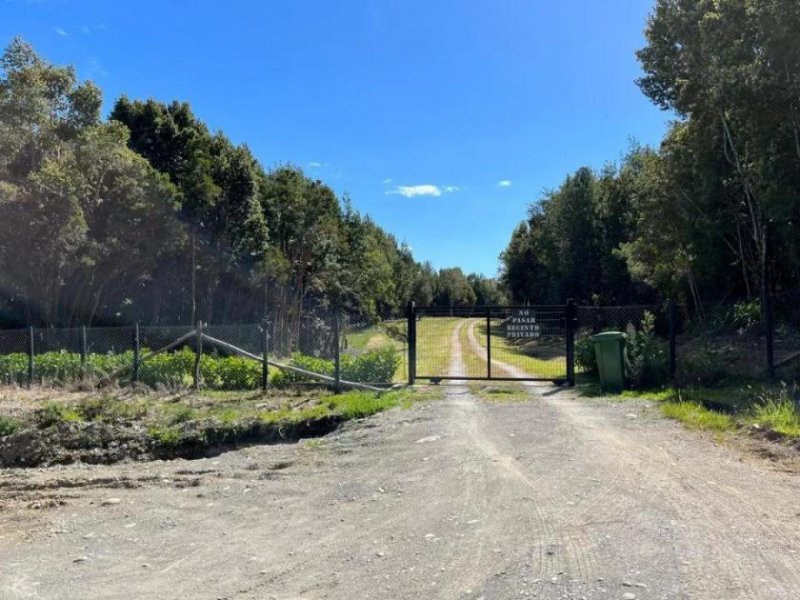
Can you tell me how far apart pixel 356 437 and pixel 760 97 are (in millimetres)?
13864

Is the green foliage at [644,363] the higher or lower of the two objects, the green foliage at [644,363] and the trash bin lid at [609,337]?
the lower

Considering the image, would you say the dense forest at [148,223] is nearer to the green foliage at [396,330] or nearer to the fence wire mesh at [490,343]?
the green foliage at [396,330]

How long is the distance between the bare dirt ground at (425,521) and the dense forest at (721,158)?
35.5 ft

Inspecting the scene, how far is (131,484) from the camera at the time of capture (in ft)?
26.0

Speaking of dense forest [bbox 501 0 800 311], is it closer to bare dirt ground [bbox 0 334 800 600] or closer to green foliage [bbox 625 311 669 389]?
green foliage [bbox 625 311 669 389]

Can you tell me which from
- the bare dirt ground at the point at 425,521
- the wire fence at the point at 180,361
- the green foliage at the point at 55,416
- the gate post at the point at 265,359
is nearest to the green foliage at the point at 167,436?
the bare dirt ground at the point at 425,521

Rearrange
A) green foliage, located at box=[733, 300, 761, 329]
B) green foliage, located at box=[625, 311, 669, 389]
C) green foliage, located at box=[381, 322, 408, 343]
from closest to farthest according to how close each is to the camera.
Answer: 1. green foliage, located at box=[625, 311, 669, 389]
2. green foliage, located at box=[381, 322, 408, 343]
3. green foliage, located at box=[733, 300, 761, 329]

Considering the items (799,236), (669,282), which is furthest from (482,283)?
(799,236)

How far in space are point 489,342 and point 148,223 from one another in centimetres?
2212

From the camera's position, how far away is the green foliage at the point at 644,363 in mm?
13602

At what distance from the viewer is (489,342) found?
14.6 metres

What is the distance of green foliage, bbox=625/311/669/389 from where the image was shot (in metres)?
13.6

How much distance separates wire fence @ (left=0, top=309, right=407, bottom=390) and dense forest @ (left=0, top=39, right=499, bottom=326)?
6.64 metres

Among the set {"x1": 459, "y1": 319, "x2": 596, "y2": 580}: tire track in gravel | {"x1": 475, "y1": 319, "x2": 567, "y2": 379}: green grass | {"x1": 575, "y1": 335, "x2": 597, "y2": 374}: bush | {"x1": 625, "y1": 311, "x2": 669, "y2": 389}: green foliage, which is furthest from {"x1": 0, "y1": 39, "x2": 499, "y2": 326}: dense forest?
{"x1": 459, "y1": 319, "x2": 596, "y2": 580}: tire track in gravel
